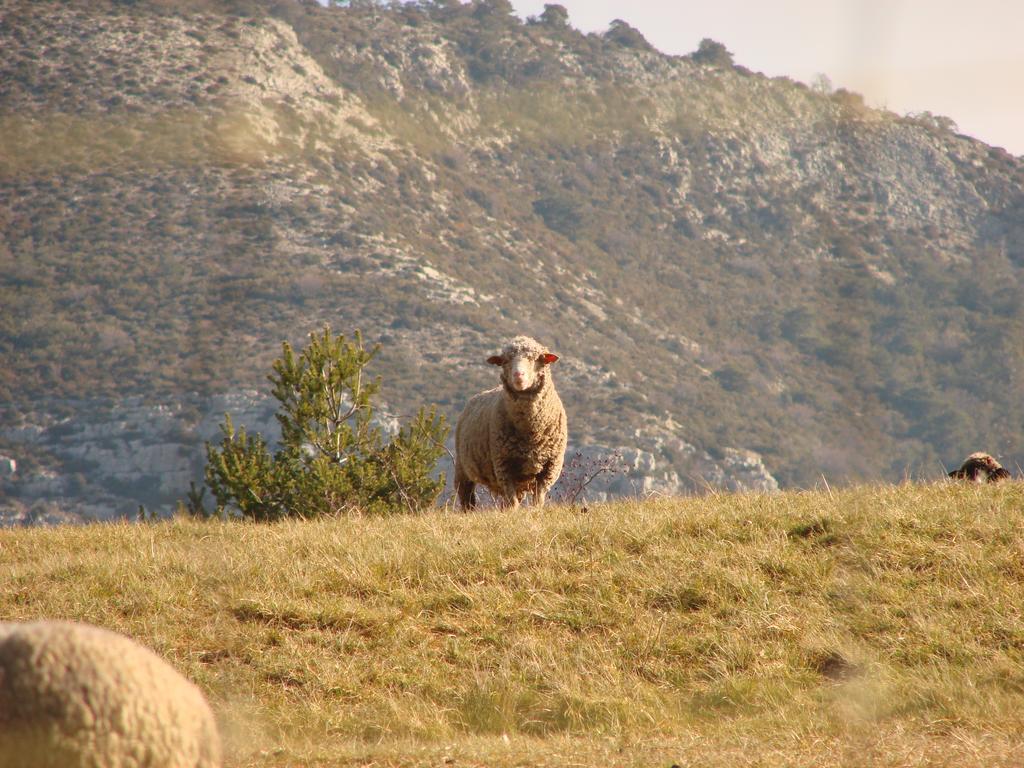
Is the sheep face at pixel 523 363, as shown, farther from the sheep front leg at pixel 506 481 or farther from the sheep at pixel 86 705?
the sheep at pixel 86 705

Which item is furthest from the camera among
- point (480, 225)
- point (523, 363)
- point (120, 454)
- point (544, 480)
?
point (480, 225)

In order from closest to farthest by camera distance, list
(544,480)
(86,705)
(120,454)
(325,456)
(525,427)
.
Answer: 1. (86,705)
2. (525,427)
3. (544,480)
4. (325,456)
5. (120,454)

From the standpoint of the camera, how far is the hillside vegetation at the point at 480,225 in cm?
5859

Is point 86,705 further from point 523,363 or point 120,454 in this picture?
point 120,454

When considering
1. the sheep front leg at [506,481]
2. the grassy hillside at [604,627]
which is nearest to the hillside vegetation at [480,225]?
the sheep front leg at [506,481]

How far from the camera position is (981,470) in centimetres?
1201

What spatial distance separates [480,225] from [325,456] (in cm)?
8320

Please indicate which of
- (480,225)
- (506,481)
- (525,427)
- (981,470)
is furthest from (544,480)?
(480,225)

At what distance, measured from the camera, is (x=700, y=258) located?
10019cm

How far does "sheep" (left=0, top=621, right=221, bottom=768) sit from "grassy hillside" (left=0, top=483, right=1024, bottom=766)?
197 cm

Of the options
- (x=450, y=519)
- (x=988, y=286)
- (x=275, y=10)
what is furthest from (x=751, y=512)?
(x=275, y=10)

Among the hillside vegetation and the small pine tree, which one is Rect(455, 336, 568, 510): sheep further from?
the hillside vegetation

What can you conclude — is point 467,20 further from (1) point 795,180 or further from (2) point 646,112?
(1) point 795,180

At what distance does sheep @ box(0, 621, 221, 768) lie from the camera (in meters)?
3.42
